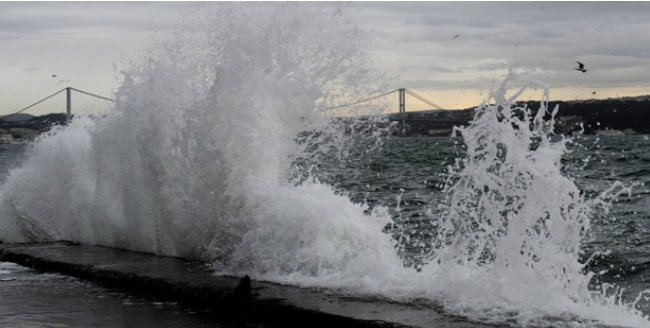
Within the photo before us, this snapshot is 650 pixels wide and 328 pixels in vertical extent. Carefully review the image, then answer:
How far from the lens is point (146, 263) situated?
679 centimetres

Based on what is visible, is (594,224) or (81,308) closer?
Result: (81,308)

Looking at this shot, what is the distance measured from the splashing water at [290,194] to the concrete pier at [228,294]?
0.85 ft

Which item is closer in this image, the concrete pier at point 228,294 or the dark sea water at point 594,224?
the concrete pier at point 228,294

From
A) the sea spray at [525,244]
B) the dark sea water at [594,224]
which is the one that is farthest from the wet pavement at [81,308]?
the sea spray at [525,244]

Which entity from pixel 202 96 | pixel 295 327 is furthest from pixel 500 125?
pixel 202 96

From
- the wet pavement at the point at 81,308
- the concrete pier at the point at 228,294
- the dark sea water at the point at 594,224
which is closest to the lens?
the concrete pier at the point at 228,294

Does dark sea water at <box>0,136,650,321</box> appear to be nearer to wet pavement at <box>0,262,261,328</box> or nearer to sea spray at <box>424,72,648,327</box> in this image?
wet pavement at <box>0,262,261,328</box>

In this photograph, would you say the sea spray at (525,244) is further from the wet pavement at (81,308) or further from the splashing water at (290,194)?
the wet pavement at (81,308)

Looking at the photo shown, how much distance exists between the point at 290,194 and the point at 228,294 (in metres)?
1.39

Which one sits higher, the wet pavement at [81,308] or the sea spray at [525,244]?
the sea spray at [525,244]

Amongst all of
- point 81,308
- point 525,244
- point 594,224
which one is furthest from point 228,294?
point 594,224

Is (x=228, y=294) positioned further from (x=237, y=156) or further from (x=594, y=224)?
(x=594, y=224)

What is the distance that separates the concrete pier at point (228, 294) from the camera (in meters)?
4.60

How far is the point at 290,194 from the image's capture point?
661 centimetres
